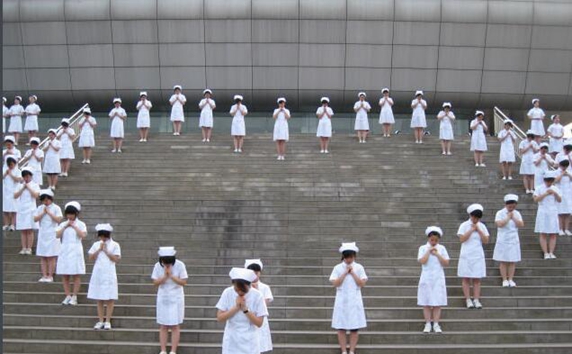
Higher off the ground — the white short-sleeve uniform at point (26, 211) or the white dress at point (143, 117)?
the white dress at point (143, 117)

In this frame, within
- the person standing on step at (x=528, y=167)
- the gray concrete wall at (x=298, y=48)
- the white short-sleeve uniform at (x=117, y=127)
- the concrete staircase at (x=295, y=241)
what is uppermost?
the gray concrete wall at (x=298, y=48)

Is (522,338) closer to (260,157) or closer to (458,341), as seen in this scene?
(458,341)

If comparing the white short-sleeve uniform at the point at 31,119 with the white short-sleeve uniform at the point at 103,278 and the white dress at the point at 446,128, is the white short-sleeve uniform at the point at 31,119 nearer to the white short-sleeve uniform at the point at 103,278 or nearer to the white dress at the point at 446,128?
the white dress at the point at 446,128

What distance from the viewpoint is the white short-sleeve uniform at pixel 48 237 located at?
40.9 feet

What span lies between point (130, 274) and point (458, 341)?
5.88m

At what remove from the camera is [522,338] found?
11.0 meters

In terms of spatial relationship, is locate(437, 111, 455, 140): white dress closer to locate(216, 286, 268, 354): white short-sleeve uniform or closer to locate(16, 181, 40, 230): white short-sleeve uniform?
locate(16, 181, 40, 230): white short-sleeve uniform

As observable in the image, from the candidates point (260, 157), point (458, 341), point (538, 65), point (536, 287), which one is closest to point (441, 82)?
point (538, 65)

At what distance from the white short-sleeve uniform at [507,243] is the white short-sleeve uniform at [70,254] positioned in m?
7.06

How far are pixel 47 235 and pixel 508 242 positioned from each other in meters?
8.03

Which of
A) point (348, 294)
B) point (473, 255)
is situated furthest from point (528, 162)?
point (348, 294)

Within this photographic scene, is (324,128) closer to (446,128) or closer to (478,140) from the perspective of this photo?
(446,128)

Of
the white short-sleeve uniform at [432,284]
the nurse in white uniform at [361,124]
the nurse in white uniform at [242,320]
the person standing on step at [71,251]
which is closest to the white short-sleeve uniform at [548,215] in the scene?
the white short-sleeve uniform at [432,284]

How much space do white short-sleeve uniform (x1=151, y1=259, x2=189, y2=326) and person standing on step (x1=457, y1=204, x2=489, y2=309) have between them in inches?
183
